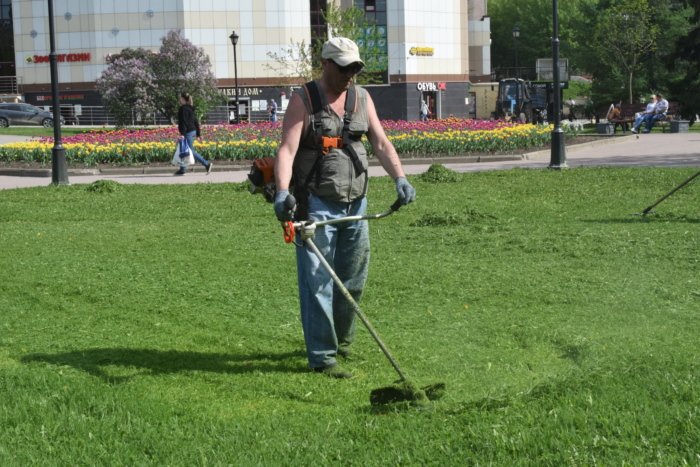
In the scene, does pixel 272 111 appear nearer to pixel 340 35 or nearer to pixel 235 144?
pixel 340 35

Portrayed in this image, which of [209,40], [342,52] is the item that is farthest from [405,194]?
[209,40]

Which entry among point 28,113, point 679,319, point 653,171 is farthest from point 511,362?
point 28,113

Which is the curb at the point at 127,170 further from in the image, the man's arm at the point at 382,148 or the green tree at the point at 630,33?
the green tree at the point at 630,33

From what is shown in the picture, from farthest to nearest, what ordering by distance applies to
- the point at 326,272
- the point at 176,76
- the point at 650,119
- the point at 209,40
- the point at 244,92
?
Answer: the point at 244,92, the point at 209,40, the point at 176,76, the point at 650,119, the point at 326,272

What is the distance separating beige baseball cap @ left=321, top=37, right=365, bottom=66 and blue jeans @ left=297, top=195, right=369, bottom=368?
77 cm

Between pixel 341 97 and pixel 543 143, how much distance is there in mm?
24823

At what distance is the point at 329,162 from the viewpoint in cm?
615

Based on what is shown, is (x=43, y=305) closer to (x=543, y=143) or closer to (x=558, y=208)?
(x=558, y=208)

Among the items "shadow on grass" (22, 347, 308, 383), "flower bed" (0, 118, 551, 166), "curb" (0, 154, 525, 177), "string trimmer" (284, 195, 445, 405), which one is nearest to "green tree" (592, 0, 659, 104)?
"flower bed" (0, 118, 551, 166)

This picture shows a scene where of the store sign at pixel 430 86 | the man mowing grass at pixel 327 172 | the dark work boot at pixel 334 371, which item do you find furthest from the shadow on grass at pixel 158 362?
the store sign at pixel 430 86

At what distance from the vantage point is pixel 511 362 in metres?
6.34

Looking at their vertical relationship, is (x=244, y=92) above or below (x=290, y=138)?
above

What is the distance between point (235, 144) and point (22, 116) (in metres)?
34.2

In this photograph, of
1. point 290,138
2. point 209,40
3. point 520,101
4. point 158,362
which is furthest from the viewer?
point 209,40
